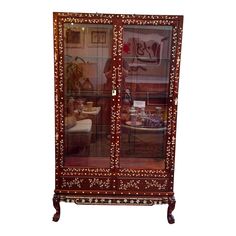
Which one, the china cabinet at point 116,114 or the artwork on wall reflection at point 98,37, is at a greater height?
the artwork on wall reflection at point 98,37

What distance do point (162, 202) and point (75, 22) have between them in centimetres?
192

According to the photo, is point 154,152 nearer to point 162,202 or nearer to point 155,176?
point 155,176

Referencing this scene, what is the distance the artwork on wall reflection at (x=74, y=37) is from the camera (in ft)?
8.84

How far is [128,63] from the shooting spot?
2.79 m

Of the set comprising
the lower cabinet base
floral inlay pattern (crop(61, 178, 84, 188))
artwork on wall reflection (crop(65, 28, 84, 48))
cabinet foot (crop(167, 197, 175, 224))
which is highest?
artwork on wall reflection (crop(65, 28, 84, 48))

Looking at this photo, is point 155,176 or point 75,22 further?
point 155,176

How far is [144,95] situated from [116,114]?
1.20ft

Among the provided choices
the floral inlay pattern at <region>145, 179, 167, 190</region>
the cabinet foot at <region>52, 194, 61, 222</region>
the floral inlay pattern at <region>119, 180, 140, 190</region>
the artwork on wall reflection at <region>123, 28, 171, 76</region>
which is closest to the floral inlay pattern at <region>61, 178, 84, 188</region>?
the cabinet foot at <region>52, 194, 61, 222</region>

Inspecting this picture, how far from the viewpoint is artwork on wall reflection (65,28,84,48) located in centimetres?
270

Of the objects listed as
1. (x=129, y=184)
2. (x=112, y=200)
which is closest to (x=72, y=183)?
(x=112, y=200)

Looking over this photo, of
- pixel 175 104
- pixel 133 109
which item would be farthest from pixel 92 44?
pixel 175 104

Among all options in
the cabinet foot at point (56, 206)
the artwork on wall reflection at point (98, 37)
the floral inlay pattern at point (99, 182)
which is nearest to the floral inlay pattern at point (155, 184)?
the floral inlay pattern at point (99, 182)

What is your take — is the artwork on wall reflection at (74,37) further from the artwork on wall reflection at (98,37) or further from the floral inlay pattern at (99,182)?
the floral inlay pattern at (99,182)

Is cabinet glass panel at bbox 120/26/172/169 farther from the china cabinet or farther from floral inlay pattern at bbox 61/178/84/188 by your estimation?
floral inlay pattern at bbox 61/178/84/188
